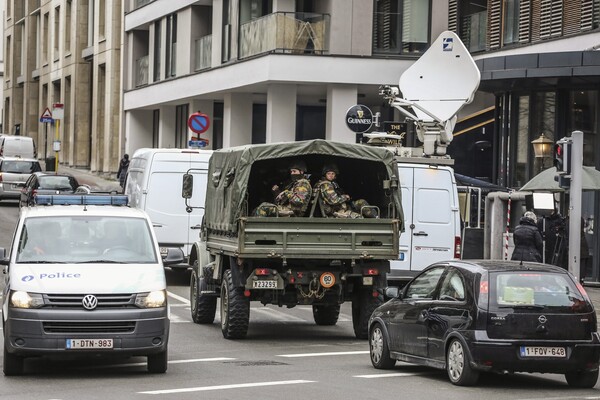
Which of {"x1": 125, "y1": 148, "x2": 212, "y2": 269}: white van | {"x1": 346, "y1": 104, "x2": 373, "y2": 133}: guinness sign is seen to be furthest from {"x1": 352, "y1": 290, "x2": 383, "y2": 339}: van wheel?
{"x1": 346, "y1": 104, "x2": 373, "y2": 133}: guinness sign

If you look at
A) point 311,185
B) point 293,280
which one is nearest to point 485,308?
point 293,280

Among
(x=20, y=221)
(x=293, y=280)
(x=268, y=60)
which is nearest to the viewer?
(x=20, y=221)

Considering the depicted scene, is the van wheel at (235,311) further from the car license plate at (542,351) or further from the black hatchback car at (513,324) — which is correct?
the car license plate at (542,351)

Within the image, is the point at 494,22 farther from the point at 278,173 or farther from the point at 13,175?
the point at 13,175

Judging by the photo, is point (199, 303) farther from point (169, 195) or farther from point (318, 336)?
point (169, 195)

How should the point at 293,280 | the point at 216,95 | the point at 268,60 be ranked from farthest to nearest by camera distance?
the point at 216,95 < the point at 268,60 < the point at 293,280

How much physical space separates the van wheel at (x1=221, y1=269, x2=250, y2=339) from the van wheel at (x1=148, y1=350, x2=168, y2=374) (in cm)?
384

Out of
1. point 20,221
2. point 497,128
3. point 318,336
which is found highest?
point 497,128

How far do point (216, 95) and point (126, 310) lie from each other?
3301 cm

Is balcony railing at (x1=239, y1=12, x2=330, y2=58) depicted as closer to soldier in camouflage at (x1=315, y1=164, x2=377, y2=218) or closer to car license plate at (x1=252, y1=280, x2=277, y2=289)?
soldier in camouflage at (x1=315, y1=164, x2=377, y2=218)

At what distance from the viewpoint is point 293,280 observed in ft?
59.8

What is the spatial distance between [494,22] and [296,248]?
751 inches

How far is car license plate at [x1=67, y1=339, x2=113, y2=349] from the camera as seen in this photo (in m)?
13.5

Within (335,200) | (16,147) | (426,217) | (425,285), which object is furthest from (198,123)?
(16,147)
